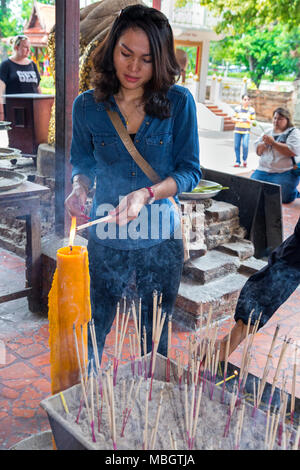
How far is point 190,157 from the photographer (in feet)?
6.75

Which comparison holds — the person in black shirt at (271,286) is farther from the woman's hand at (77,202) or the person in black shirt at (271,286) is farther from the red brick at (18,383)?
the red brick at (18,383)

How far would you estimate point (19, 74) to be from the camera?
19.2ft

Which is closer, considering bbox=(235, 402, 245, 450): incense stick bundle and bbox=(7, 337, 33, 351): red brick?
bbox=(235, 402, 245, 450): incense stick bundle

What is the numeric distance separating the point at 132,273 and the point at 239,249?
8.93ft

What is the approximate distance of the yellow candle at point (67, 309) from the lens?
1.52 meters

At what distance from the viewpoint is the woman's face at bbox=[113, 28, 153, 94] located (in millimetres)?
1879

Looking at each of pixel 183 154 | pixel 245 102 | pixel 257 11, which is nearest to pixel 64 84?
pixel 183 154

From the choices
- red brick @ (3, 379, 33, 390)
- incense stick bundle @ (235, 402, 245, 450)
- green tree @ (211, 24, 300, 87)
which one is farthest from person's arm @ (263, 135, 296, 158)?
green tree @ (211, 24, 300, 87)

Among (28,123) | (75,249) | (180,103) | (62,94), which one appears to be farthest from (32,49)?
(75,249)

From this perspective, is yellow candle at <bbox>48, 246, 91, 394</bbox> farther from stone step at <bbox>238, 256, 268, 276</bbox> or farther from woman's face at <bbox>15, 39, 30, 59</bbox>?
woman's face at <bbox>15, 39, 30, 59</bbox>

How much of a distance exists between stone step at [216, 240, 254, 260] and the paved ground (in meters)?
0.63

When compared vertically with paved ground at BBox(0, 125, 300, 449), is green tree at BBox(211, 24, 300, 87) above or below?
above

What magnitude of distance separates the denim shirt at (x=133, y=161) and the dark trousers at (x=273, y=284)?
1.93 ft

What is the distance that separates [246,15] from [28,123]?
9.26 metres
